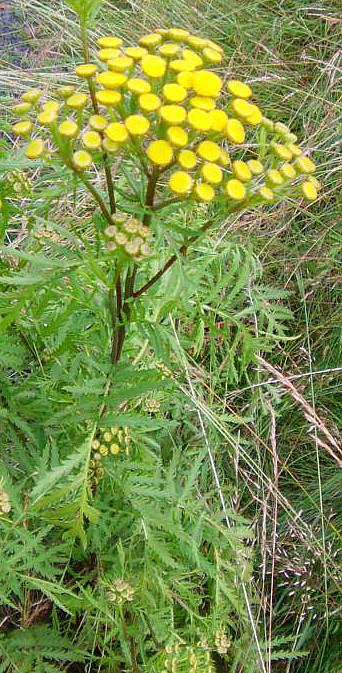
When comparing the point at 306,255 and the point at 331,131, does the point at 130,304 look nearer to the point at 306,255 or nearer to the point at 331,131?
the point at 306,255

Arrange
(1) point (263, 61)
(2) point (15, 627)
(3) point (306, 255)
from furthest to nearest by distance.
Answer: (1) point (263, 61) → (3) point (306, 255) → (2) point (15, 627)

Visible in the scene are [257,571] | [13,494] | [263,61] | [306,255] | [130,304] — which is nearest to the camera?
[130,304]

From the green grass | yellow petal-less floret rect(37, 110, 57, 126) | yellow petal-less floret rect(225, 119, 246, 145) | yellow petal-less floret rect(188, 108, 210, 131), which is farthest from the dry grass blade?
yellow petal-less floret rect(37, 110, 57, 126)

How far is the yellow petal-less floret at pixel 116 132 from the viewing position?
1.41 m

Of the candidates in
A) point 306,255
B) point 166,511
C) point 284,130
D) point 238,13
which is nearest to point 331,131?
point 306,255

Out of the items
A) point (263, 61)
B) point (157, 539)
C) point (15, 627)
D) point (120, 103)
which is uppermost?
point (120, 103)

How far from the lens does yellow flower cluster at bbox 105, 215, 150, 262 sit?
1.47 m

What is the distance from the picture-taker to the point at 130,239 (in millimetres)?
1482

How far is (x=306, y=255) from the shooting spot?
3.20 meters

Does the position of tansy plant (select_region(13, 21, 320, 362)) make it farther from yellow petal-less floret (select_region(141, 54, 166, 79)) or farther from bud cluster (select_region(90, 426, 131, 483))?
bud cluster (select_region(90, 426, 131, 483))

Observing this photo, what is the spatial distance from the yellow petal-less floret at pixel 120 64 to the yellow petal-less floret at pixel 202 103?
0.48ft

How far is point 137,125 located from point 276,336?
96cm

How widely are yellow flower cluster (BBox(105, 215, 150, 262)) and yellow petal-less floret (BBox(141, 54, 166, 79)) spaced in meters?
0.29

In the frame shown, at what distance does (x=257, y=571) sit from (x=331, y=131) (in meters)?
2.08
